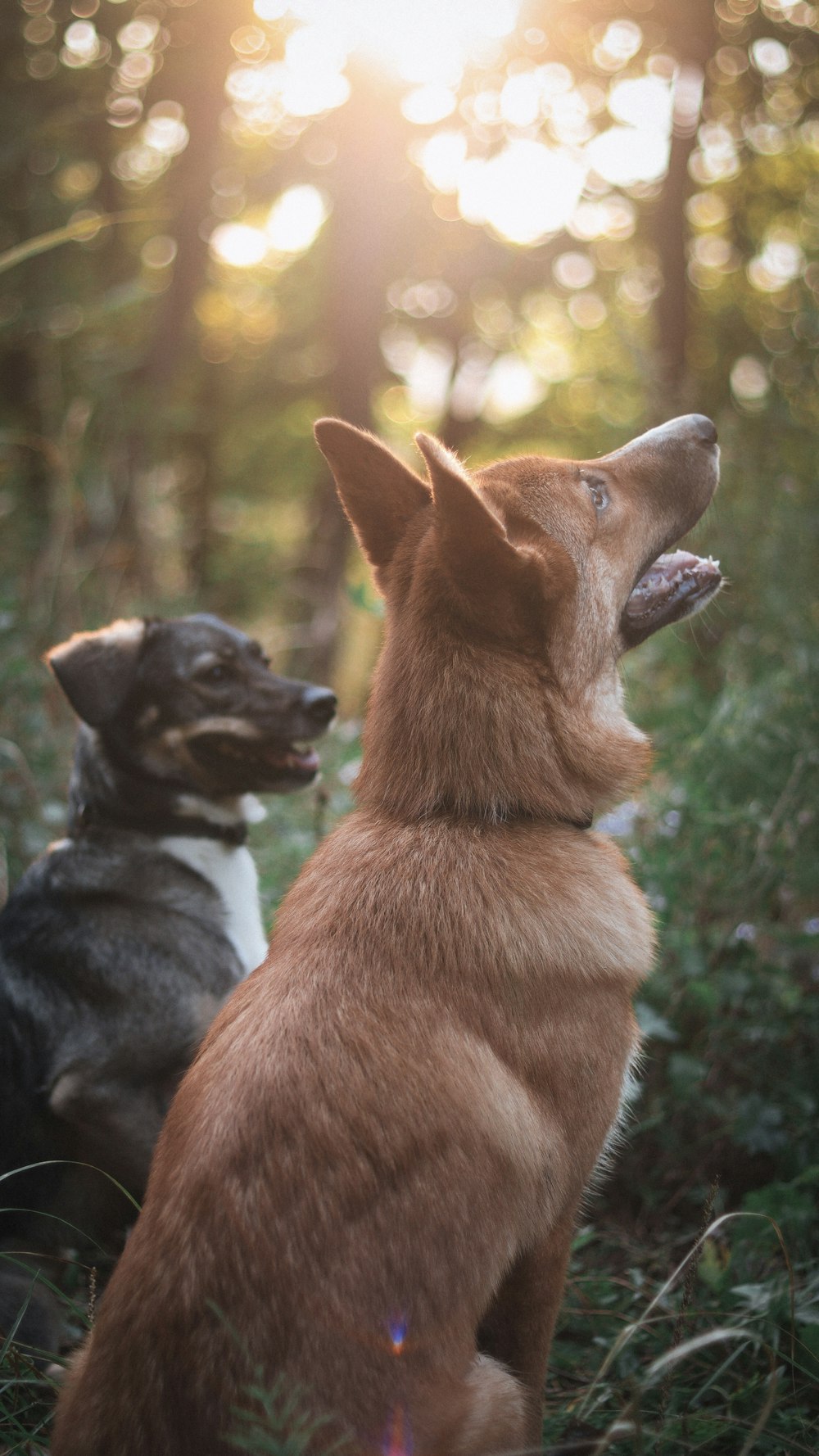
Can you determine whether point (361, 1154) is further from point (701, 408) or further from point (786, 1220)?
point (701, 408)

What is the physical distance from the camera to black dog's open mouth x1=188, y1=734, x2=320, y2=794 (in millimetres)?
3543

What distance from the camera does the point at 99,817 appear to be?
3297 mm

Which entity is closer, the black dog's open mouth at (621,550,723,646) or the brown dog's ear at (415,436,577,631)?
→ the brown dog's ear at (415,436,577,631)

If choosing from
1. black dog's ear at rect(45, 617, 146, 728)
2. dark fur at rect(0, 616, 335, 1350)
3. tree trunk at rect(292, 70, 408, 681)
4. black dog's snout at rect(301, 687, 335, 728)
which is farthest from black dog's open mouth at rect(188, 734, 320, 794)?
tree trunk at rect(292, 70, 408, 681)

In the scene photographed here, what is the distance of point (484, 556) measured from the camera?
2207 millimetres

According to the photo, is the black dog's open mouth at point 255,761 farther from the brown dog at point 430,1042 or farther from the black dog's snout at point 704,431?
the black dog's snout at point 704,431

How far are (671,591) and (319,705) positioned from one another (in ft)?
4.87

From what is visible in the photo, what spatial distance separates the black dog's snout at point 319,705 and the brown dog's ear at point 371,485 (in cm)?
118

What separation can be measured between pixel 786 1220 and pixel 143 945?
7.10ft

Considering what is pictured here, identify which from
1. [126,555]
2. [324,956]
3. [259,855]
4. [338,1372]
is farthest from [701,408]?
[338,1372]

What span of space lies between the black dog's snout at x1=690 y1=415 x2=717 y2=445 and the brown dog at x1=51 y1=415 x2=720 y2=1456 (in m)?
0.33

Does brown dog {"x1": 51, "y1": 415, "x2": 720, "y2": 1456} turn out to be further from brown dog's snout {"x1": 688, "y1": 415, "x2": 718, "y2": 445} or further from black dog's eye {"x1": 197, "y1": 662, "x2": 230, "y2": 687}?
black dog's eye {"x1": 197, "y1": 662, "x2": 230, "y2": 687}

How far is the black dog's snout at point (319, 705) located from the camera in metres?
3.75

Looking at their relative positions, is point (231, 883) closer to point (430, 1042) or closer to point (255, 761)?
point (255, 761)
